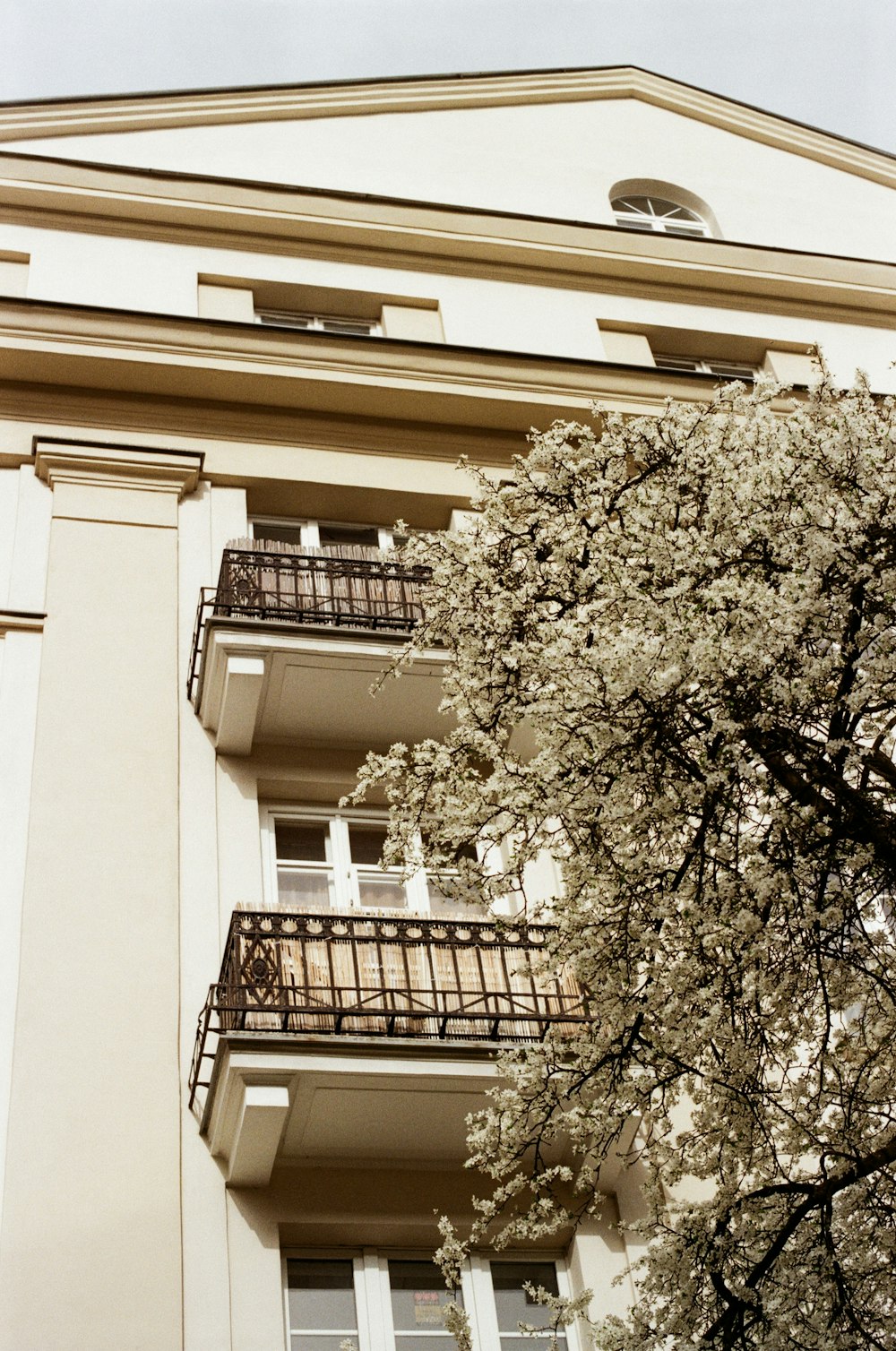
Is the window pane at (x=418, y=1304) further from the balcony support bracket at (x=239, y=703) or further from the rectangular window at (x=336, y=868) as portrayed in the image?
the balcony support bracket at (x=239, y=703)

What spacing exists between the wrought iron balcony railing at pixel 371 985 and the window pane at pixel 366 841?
1.59 metres

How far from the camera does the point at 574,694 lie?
869 centimetres

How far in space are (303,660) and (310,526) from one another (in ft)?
11.0

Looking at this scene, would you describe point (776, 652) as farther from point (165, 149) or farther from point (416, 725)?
point (165, 149)

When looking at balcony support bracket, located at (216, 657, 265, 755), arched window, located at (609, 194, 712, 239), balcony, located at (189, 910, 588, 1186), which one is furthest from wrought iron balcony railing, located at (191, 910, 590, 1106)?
arched window, located at (609, 194, 712, 239)

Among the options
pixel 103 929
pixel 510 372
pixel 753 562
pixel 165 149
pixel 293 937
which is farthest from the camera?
pixel 165 149

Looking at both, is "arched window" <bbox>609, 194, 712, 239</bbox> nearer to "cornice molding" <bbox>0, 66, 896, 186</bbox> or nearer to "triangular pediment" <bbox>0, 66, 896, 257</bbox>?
"triangular pediment" <bbox>0, 66, 896, 257</bbox>

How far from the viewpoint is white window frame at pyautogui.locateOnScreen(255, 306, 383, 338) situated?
19000mm

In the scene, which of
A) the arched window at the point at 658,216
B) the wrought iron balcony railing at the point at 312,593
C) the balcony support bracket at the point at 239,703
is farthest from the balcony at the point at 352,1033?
the arched window at the point at 658,216

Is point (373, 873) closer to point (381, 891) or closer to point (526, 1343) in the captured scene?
point (381, 891)

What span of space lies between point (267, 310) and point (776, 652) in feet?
40.5

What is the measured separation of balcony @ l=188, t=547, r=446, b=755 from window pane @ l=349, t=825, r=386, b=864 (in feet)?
2.74

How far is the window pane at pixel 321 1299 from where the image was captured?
35.2 ft

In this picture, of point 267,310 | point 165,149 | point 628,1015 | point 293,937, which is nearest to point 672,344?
point 267,310
